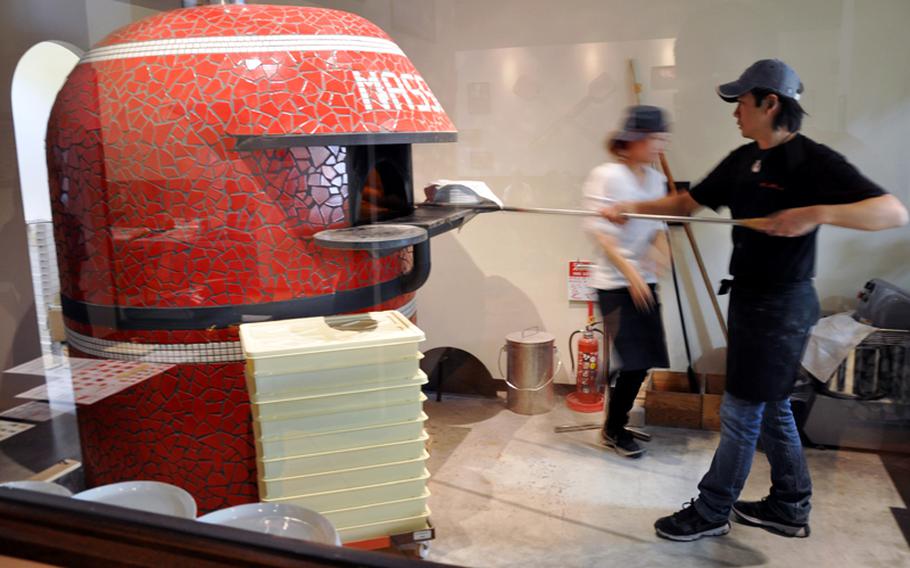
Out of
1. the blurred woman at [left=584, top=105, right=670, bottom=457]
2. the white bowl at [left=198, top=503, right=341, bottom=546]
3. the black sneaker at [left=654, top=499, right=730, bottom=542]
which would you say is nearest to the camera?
the white bowl at [left=198, top=503, right=341, bottom=546]

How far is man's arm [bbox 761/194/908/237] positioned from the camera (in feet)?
4.68

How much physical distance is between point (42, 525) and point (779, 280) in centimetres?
155

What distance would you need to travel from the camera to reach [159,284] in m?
2.23

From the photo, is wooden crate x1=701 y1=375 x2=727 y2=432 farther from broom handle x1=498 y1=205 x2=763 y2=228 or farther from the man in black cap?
broom handle x1=498 y1=205 x2=763 y2=228

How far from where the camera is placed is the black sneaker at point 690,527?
77.7 inches

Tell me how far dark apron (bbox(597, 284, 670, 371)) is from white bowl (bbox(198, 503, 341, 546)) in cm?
95

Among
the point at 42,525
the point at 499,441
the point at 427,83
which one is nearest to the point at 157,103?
the point at 427,83

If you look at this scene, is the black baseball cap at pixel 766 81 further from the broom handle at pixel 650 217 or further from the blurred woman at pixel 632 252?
the broom handle at pixel 650 217

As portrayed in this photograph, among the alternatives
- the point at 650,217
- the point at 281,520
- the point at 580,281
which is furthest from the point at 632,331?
the point at 281,520

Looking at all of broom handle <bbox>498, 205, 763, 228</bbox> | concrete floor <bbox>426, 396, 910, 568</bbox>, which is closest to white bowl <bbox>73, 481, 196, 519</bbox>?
concrete floor <bbox>426, 396, 910, 568</bbox>

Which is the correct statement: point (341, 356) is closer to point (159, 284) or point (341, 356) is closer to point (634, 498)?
point (159, 284)

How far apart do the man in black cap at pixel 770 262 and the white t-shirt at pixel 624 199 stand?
32mm

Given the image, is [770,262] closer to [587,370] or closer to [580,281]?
[580,281]

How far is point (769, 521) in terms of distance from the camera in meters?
1.94
